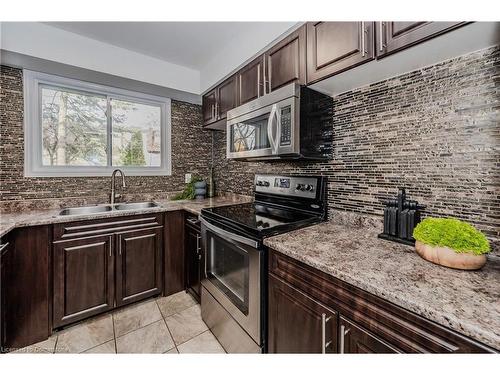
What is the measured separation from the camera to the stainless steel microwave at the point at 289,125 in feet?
4.70

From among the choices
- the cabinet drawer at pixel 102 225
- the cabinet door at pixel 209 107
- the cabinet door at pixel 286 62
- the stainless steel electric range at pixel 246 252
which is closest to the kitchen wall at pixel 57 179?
the cabinet door at pixel 209 107

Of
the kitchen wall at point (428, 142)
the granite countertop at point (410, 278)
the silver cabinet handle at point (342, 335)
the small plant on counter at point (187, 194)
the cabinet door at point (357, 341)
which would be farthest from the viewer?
the small plant on counter at point (187, 194)

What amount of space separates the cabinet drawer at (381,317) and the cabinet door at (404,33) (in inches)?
41.8

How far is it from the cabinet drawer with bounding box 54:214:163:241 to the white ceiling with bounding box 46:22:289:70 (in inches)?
62.5

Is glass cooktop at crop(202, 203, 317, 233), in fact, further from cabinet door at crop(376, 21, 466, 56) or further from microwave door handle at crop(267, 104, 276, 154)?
cabinet door at crop(376, 21, 466, 56)

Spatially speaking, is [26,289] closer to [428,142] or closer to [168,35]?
[168,35]

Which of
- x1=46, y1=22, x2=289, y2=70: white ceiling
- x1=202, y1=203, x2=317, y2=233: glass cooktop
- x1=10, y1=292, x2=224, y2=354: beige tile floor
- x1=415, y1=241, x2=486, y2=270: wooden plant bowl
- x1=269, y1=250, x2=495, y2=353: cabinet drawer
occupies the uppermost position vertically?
x1=46, y1=22, x2=289, y2=70: white ceiling

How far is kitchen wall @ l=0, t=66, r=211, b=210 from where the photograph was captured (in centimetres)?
195

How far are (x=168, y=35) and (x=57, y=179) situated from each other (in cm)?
170

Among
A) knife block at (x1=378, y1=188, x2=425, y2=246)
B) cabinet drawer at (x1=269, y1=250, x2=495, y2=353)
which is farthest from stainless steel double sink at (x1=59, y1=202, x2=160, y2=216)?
knife block at (x1=378, y1=188, x2=425, y2=246)

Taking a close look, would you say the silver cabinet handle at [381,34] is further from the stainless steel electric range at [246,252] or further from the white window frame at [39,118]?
the white window frame at [39,118]
